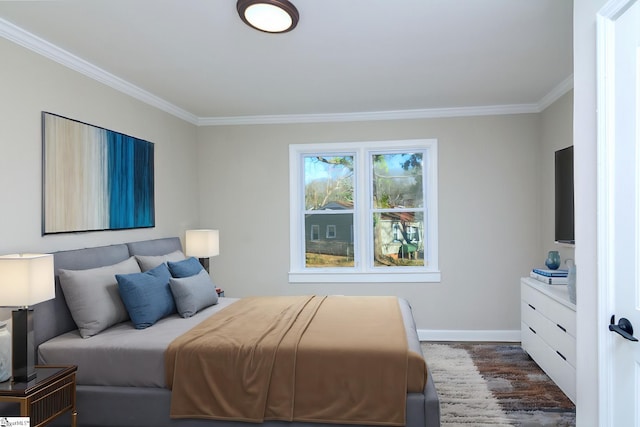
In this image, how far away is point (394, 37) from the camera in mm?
2844

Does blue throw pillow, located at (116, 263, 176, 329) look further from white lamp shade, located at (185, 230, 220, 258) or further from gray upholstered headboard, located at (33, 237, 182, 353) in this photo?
white lamp shade, located at (185, 230, 220, 258)

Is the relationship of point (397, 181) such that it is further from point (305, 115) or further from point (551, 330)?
point (551, 330)

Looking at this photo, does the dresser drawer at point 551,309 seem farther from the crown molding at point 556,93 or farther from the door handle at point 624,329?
the crown molding at point 556,93

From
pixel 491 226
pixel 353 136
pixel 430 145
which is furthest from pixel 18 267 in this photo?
pixel 491 226

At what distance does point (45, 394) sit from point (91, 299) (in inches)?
29.0

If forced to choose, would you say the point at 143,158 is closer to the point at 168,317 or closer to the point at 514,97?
the point at 168,317

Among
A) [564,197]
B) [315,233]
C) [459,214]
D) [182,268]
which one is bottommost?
[182,268]

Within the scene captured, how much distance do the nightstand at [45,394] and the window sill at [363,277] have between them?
284 cm

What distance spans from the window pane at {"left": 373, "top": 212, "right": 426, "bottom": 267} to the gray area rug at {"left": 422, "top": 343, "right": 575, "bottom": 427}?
1039mm

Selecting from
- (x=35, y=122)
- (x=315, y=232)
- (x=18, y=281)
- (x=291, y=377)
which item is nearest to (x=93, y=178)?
(x=35, y=122)

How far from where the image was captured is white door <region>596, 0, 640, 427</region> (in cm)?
159

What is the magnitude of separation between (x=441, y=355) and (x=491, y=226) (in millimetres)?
1520

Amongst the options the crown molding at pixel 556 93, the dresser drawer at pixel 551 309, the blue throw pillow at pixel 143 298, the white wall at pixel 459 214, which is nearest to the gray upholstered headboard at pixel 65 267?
the blue throw pillow at pixel 143 298

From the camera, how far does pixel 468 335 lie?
189 inches
